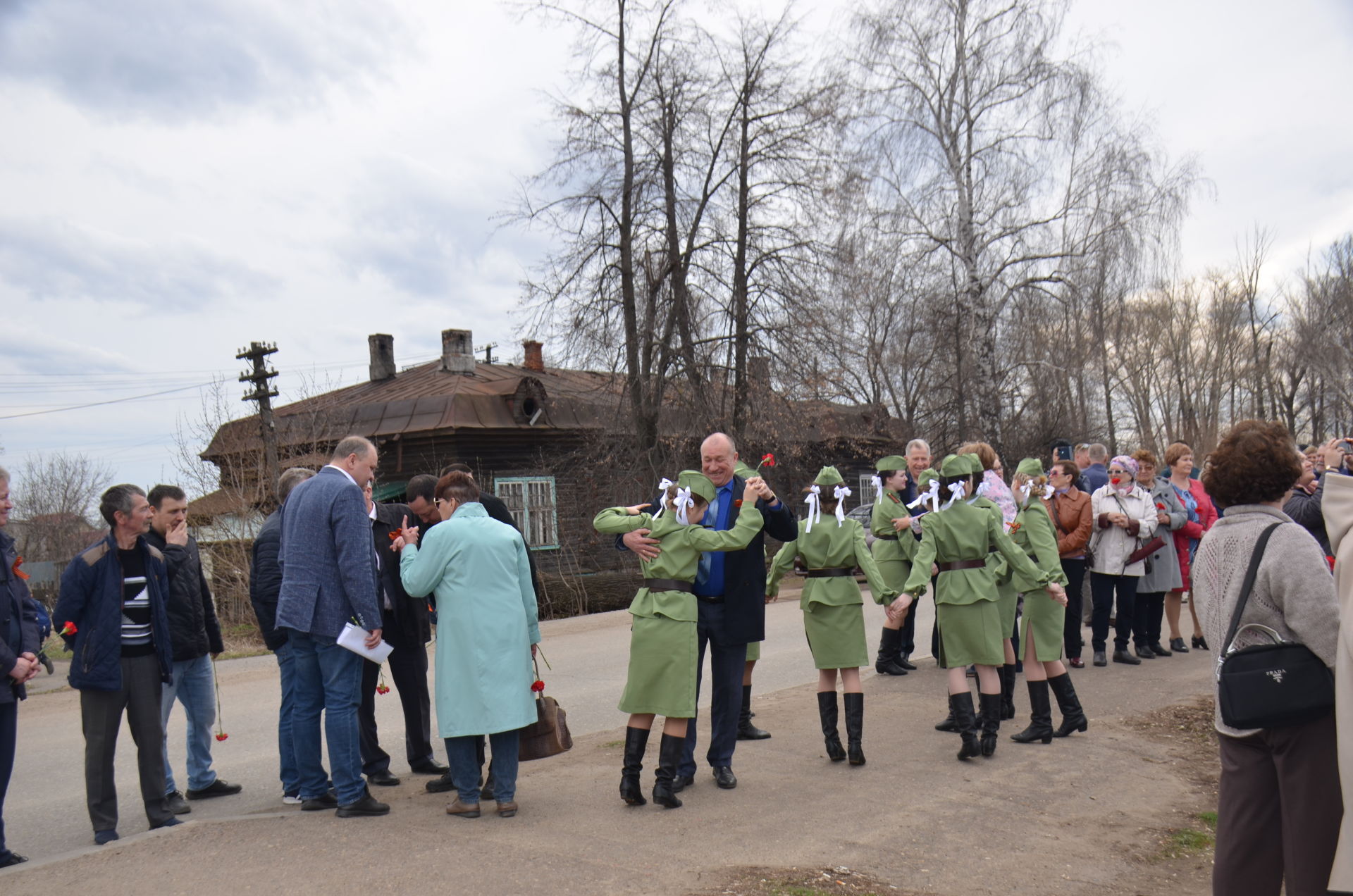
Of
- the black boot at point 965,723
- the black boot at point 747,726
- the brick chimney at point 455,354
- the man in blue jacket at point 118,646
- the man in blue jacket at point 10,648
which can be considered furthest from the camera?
the brick chimney at point 455,354

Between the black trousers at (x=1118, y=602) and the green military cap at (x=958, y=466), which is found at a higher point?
the green military cap at (x=958, y=466)

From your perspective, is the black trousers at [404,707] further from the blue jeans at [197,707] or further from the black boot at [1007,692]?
the black boot at [1007,692]

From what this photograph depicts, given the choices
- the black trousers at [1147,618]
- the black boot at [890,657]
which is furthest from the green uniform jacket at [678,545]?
the black trousers at [1147,618]

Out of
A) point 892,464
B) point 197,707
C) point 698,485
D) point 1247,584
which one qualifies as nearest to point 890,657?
point 892,464

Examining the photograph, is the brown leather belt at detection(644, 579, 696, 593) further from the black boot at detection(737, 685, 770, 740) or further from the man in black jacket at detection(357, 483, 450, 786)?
the black boot at detection(737, 685, 770, 740)

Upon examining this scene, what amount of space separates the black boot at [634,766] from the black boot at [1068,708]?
3.26m

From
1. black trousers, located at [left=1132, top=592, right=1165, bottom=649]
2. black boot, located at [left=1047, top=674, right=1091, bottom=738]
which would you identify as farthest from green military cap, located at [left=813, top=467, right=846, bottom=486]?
black trousers, located at [left=1132, top=592, right=1165, bottom=649]

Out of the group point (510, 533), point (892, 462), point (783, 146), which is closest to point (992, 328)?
point (783, 146)

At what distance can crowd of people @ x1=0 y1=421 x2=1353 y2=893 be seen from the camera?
368 centimetres

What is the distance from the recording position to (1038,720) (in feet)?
23.7

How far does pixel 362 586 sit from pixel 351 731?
828 millimetres

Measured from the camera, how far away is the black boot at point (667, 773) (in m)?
5.70

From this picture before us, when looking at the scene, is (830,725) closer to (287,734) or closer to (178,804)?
(287,734)

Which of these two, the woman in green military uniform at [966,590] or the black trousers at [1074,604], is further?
the black trousers at [1074,604]
